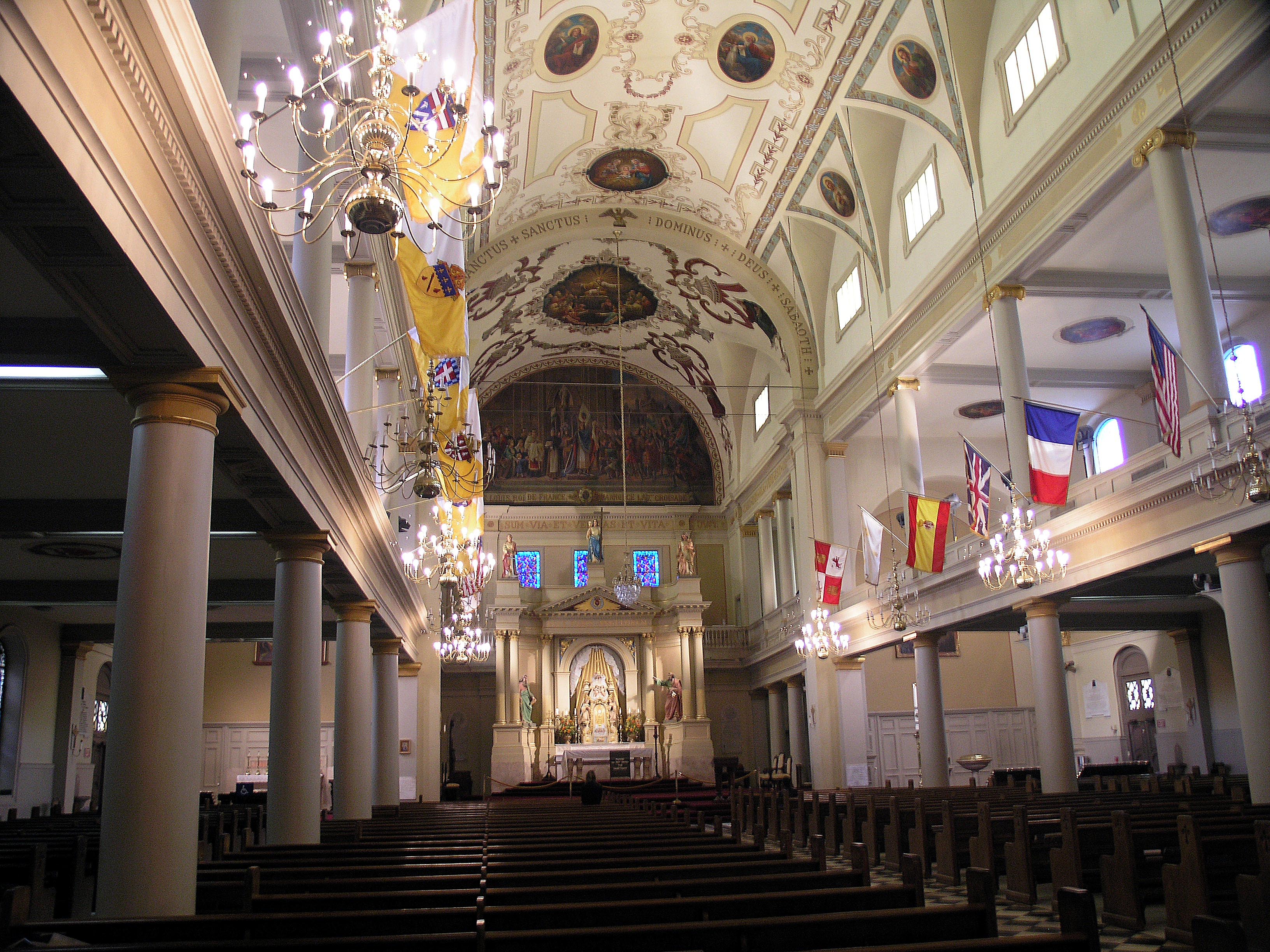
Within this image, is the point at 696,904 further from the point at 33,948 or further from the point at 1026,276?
the point at 1026,276

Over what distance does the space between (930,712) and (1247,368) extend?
880 cm

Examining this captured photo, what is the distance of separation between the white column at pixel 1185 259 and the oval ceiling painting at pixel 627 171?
12384mm

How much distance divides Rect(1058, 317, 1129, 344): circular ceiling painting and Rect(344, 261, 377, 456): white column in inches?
Result: 543

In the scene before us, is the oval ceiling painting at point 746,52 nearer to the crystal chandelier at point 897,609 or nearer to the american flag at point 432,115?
the crystal chandelier at point 897,609

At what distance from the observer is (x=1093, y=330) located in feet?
65.2

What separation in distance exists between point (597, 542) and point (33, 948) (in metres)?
29.5

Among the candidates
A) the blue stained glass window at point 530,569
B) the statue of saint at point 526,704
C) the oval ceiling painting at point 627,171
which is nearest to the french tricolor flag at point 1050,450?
the oval ceiling painting at point 627,171

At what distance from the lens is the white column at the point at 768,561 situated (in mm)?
29844

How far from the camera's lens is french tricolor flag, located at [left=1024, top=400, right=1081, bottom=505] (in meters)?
12.3

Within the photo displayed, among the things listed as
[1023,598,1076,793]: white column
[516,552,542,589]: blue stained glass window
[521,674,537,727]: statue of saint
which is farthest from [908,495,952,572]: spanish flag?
[516,552,542,589]: blue stained glass window

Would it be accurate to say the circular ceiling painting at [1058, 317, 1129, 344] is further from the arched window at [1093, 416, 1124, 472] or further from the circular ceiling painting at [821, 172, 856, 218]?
the circular ceiling painting at [821, 172, 856, 218]

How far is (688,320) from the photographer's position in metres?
29.4

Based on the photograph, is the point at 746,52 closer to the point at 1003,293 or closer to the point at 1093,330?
Answer: the point at 1003,293

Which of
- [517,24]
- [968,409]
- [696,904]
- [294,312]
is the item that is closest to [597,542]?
[968,409]
